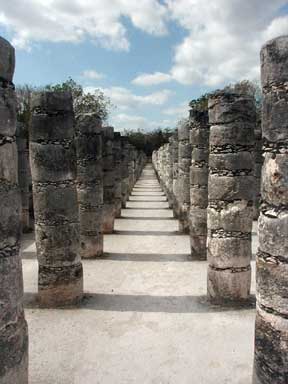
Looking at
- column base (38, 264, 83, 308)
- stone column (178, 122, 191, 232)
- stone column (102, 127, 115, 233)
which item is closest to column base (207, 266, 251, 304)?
column base (38, 264, 83, 308)

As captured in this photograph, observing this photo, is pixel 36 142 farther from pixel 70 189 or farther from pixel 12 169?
pixel 12 169

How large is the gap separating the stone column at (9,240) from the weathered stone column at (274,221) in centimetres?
256

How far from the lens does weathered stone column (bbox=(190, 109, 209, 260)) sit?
35.6 ft

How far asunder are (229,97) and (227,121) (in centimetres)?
44

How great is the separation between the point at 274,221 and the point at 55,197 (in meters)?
4.51

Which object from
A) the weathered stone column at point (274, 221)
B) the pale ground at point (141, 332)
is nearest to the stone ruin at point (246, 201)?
the weathered stone column at point (274, 221)

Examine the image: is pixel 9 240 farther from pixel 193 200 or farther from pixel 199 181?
pixel 193 200

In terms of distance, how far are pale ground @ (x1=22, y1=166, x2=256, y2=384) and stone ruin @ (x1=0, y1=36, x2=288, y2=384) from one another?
62 centimetres

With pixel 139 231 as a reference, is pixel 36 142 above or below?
above

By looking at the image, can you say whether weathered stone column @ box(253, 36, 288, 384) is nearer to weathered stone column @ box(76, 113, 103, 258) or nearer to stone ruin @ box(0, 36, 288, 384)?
stone ruin @ box(0, 36, 288, 384)

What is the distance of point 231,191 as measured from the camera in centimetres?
758

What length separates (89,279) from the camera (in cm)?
955

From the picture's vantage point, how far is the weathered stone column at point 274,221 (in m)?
4.08

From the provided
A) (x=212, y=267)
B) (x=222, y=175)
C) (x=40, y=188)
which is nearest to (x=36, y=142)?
(x=40, y=188)
